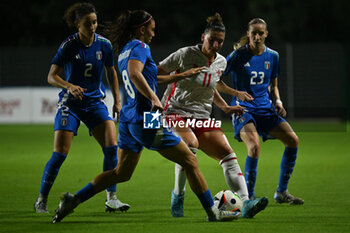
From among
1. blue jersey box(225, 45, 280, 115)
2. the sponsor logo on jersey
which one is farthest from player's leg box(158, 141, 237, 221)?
blue jersey box(225, 45, 280, 115)

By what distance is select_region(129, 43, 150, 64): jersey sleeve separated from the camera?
6129 mm

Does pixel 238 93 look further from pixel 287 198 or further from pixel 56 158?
pixel 56 158

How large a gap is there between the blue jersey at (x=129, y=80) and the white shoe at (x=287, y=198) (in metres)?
2.43

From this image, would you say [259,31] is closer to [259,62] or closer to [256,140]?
[259,62]

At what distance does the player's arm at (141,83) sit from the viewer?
19.6 feet

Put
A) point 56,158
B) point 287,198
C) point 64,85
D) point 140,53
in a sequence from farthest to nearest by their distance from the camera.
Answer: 1. point 287,198
2. point 56,158
3. point 64,85
4. point 140,53

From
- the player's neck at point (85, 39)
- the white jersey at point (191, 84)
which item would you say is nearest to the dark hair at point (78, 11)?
the player's neck at point (85, 39)

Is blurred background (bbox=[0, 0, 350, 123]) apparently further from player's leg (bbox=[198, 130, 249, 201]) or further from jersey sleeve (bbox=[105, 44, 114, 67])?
player's leg (bbox=[198, 130, 249, 201])

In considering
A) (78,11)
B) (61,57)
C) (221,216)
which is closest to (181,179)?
(221,216)

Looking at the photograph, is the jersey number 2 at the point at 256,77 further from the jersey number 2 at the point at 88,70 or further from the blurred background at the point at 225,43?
the blurred background at the point at 225,43

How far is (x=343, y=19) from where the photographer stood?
2781 cm

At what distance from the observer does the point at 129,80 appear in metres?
6.18

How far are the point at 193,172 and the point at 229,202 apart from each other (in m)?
0.77

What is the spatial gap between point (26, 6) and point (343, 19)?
532 inches
